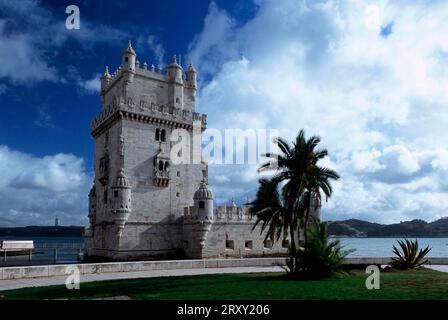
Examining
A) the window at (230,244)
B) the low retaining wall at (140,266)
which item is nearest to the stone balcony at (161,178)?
the window at (230,244)

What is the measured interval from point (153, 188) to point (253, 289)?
21.3m

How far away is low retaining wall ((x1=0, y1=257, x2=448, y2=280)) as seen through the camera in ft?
70.4

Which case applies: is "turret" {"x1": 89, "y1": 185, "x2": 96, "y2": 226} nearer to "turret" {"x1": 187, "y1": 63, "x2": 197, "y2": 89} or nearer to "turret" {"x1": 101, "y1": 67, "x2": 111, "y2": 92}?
"turret" {"x1": 101, "y1": 67, "x2": 111, "y2": 92}

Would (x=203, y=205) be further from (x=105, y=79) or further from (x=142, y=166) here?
(x=105, y=79)

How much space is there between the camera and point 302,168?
75.2ft

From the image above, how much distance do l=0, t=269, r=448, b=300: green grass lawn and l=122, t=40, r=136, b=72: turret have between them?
2229cm

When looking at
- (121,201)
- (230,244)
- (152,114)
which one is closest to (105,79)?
(152,114)

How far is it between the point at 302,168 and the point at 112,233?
19.1 meters

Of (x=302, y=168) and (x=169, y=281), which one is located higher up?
Answer: (x=302, y=168)

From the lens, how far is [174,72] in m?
39.0
